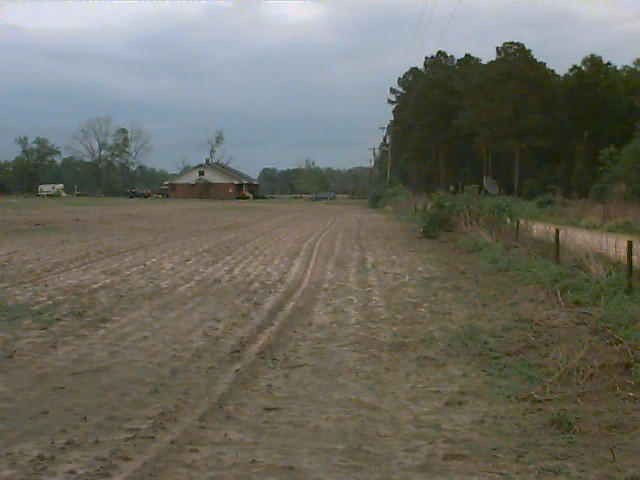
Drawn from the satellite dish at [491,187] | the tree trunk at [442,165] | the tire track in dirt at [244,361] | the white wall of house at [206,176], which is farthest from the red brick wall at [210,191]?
the tire track in dirt at [244,361]

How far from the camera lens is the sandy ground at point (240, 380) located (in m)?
5.70

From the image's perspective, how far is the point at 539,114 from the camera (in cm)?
5222

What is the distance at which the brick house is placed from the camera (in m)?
107

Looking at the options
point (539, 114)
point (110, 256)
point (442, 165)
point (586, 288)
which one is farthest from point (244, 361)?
point (442, 165)

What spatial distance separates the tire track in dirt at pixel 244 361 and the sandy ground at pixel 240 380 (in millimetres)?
23

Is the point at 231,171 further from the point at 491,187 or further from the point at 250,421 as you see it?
the point at 250,421

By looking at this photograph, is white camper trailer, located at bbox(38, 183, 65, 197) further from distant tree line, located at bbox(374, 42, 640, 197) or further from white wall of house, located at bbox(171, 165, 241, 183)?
distant tree line, located at bbox(374, 42, 640, 197)

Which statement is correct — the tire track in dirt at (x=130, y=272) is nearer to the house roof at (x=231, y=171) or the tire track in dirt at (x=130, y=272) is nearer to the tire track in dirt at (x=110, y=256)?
the tire track in dirt at (x=110, y=256)

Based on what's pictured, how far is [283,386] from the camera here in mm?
7867

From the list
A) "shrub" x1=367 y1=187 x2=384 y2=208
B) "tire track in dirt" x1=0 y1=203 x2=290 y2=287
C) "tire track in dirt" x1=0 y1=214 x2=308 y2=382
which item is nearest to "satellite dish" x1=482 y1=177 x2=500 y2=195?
"tire track in dirt" x1=0 y1=203 x2=290 y2=287

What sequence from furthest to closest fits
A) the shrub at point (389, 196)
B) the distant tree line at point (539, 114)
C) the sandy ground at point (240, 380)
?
the shrub at point (389, 196), the distant tree line at point (539, 114), the sandy ground at point (240, 380)

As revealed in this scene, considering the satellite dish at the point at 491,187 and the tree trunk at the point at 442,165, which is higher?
the tree trunk at the point at 442,165

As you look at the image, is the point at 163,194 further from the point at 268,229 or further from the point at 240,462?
the point at 240,462

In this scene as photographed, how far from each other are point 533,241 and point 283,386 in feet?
47.7
